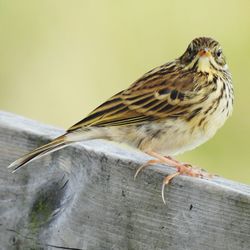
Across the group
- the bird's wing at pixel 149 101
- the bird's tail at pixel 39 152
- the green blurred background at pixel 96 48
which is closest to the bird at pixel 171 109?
the bird's wing at pixel 149 101


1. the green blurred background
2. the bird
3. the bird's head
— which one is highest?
the bird's head

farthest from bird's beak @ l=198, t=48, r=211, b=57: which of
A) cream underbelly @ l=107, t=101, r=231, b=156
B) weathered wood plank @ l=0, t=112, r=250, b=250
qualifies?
weathered wood plank @ l=0, t=112, r=250, b=250

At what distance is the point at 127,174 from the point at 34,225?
513mm

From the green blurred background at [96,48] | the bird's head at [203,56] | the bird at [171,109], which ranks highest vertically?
the bird's head at [203,56]

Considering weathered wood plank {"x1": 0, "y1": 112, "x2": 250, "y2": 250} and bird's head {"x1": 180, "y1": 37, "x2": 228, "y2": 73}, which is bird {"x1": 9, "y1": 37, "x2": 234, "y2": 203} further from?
weathered wood plank {"x1": 0, "y1": 112, "x2": 250, "y2": 250}

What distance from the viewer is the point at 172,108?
619 cm

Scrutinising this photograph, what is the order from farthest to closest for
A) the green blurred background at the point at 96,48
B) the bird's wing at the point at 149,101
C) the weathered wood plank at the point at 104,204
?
the green blurred background at the point at 96,48 → the bird's wing at the point at 149,101 → the weathered wood plank at the point at 104,204

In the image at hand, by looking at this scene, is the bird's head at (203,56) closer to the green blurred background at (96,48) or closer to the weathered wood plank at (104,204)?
the weathered wood plank at (104,204)

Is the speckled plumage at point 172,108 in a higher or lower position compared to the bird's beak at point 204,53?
lower

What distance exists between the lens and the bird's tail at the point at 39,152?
5105 millimetres

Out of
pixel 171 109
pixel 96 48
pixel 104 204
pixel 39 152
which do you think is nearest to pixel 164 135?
pixel 171 109

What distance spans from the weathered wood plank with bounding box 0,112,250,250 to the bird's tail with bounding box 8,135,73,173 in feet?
0.13

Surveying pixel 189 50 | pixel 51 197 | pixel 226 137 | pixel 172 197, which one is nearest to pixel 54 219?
pixel 51 197

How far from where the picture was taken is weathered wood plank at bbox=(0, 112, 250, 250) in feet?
14.6
